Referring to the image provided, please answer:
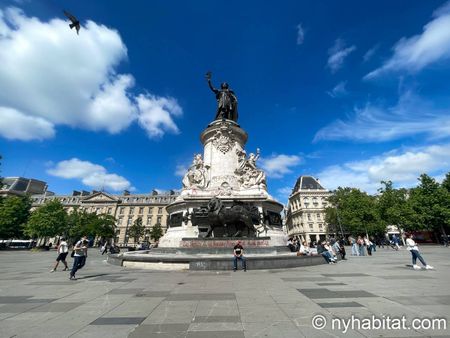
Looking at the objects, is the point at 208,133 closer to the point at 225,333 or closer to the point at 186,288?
the point at 186,288

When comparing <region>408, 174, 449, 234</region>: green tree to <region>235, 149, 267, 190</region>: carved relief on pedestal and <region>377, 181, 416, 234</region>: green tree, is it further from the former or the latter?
<region>235, 149, 267, 190</region>: carved relief on pedestal

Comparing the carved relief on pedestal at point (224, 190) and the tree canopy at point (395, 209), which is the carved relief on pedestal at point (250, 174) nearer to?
the carved relief on pedestal at point (224, 190)

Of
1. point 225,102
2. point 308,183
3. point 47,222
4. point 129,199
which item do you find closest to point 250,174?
point 225,102

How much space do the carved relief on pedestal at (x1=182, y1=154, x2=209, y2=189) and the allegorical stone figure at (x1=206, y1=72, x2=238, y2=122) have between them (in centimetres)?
621

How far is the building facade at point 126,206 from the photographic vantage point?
2906 inches

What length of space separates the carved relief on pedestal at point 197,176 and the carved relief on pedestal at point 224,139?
2377 millimetres

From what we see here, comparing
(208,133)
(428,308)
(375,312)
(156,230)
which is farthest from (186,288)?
(156,230)

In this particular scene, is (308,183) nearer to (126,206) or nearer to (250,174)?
(250,174)

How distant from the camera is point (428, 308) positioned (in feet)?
15.3

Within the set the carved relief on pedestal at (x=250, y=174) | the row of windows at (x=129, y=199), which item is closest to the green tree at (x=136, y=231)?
the row of windows at (x=129, y=199)

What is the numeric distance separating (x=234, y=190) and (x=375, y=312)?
1710cm

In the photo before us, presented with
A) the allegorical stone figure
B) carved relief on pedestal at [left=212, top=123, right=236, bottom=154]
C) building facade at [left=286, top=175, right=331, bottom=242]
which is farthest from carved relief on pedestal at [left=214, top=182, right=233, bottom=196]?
building facade at [left=286, top=175, right=331, bottom=242]

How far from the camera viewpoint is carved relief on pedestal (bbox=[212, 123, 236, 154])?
23328mm

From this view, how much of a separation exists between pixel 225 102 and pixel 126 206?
210 feet
